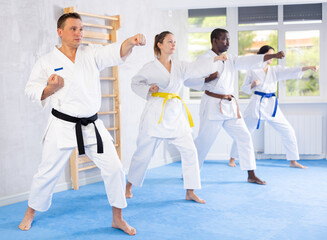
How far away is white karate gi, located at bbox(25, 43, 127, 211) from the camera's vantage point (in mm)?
2570

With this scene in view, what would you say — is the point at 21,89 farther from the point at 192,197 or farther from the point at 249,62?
the point at 249,62

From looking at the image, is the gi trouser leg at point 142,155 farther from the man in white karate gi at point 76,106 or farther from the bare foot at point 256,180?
the bare foot at point 256,180

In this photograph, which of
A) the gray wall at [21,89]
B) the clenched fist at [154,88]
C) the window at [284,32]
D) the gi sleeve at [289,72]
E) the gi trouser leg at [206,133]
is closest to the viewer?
the clenched fist at [154,88]

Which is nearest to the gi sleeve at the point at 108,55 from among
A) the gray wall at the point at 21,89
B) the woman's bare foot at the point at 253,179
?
the gray wall at the point at 21,89

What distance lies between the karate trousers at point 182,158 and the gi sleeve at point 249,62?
0.98 meters

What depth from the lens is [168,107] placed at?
131 inches

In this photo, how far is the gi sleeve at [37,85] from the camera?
2494mm

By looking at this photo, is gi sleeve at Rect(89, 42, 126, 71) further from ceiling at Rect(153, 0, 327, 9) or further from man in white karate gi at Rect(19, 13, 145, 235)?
ceiling at Rect(153, 0, 327, 9)

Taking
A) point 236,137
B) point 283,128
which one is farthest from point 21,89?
A: point 283,128

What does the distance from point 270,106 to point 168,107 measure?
5.89ft

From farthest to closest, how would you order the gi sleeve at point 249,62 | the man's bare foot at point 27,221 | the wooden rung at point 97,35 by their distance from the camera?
the wooden rung at point 97,35 < the gi sleeve at point 249,62 < the man's bare foot at point 27,221

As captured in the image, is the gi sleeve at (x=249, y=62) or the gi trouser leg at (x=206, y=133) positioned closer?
the gi sleeve at (x=249, y=62)

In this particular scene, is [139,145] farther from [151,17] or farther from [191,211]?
[151,17]

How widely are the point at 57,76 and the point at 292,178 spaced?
2853 millimetres
